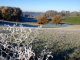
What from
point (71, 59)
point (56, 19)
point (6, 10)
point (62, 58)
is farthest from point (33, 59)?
point (6, 10)

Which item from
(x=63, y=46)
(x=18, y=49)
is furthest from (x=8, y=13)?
(x=18, y=49)

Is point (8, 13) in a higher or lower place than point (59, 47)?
higher

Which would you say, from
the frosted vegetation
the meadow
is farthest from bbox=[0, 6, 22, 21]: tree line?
the frosted vegetation

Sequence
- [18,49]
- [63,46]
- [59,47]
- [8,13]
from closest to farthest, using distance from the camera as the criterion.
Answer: [18,49], [59,47], [63,46], [8,13]

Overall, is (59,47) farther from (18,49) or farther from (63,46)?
(18,49)

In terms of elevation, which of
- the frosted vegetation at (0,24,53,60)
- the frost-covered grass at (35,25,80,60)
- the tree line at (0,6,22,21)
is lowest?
the frost-covered grass at (35,25,80,60)

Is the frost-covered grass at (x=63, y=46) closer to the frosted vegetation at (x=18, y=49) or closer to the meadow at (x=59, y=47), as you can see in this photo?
the meadow at (x=59, y=47)

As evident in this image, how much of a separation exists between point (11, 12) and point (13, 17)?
14.1 feet

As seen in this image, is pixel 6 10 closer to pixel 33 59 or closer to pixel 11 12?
pixel 11 12

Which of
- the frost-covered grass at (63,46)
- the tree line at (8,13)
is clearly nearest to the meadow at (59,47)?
the frost-covered grass at (63,46)

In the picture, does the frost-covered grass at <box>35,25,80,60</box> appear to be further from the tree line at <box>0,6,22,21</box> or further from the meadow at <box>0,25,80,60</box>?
the tree line at <box>0,6,22,21</box>

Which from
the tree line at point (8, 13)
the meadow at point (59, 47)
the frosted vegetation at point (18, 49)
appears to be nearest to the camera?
the frosted vegetation at point (18, 49)

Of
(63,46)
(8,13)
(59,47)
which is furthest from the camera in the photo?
(8,13)

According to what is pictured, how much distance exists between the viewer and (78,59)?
4.06m
